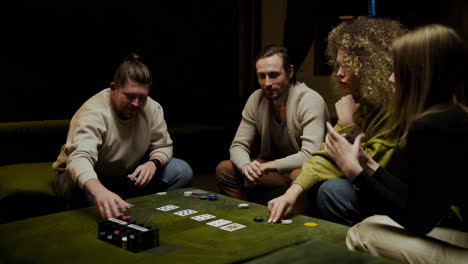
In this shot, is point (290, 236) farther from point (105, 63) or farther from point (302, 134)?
point (105, 63)

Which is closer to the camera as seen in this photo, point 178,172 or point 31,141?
point 178,172

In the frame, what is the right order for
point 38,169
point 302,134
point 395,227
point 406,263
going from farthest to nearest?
point 38,169
point 302,134
point 395,227
point 406,263

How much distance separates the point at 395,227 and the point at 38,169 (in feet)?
8.08

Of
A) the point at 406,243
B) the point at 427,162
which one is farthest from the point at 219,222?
the point at 427,162

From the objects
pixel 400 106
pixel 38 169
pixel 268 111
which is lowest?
pixel 38 169

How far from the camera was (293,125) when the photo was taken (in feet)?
9.02

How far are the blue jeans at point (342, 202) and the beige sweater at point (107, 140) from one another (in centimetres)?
107

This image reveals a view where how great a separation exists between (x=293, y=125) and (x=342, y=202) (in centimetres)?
82

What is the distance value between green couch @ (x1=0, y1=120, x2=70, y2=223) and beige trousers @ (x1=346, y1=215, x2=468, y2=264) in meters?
1.95

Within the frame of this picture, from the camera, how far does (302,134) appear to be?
2.77m

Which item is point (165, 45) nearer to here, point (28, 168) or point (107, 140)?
point (28, 168)

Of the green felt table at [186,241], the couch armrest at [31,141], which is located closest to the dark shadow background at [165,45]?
the couch armrest at [31,141]

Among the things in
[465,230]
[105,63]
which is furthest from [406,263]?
[105,63]

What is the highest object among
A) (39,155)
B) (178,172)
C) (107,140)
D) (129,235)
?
(107,140)
